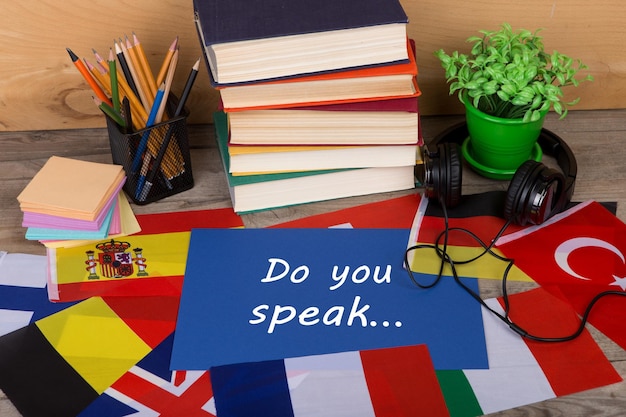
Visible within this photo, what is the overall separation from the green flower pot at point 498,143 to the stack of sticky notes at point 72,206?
466 mm

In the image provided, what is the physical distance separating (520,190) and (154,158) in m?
0.47

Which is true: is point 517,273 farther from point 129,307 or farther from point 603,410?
point 129,307

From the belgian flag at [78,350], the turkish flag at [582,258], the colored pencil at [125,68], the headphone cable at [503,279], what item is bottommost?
the turkish flag at [582,258]

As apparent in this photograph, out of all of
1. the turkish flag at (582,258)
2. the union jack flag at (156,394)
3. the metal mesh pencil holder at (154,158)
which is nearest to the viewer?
the union jack flag at (156,394)

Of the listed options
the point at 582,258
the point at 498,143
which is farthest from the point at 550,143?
the point at 582,258

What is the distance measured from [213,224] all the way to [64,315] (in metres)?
0.22

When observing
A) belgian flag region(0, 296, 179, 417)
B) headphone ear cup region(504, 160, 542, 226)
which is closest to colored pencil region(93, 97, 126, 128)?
belgian flag region(0, 296, 179, 417)

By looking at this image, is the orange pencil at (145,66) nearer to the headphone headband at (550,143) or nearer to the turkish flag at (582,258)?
the headphone headband at (550,143)

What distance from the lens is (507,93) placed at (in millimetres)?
981

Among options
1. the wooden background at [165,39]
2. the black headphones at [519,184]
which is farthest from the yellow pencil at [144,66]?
the black headphones at [519,184]

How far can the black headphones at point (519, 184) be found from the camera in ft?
3.14

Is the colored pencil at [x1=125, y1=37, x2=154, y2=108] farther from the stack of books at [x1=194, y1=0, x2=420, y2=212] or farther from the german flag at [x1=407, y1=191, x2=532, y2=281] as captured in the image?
the german flag at [x1=407, y1=191, x2=532, y2=281]

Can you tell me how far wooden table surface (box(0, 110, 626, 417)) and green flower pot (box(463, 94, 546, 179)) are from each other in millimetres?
21

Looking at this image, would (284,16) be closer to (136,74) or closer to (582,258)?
(136,74)
